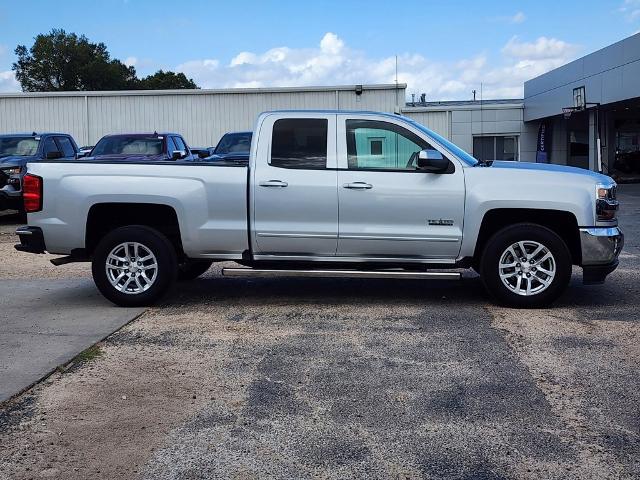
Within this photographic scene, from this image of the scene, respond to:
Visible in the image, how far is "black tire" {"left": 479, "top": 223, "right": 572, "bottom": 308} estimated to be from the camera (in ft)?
24.6

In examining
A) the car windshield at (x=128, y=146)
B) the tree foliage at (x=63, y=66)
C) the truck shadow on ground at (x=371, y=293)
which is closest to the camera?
the truck shadow on ground at (x=371, y=293)

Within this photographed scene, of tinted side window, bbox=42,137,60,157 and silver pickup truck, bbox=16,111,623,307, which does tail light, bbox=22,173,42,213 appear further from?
tinted side window, bbox=42,137,60,157

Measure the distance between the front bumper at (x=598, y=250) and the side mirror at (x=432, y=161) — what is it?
150 centimetres

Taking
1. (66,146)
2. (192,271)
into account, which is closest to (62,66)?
(66,146)

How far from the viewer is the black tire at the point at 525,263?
24.6ft

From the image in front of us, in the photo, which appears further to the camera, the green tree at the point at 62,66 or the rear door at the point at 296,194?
the green tree at the point at 62,66

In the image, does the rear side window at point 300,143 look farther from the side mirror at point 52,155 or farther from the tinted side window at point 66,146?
the tinted side window at point 66,146

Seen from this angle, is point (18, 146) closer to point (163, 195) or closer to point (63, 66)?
point (163, 195)

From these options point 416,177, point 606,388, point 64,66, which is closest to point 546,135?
point 416,177

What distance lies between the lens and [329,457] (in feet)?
13.5

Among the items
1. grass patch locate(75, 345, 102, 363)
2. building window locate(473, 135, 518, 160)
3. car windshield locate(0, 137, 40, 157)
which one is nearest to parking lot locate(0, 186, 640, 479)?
grass patch locate(75, 345, 102, 363)

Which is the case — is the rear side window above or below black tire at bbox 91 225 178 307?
above

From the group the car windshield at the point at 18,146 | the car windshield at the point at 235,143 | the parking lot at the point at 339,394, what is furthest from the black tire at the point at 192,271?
the car windshield at the point at 18,146

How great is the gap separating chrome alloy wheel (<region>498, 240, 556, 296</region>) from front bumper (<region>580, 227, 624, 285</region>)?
1.14ft
